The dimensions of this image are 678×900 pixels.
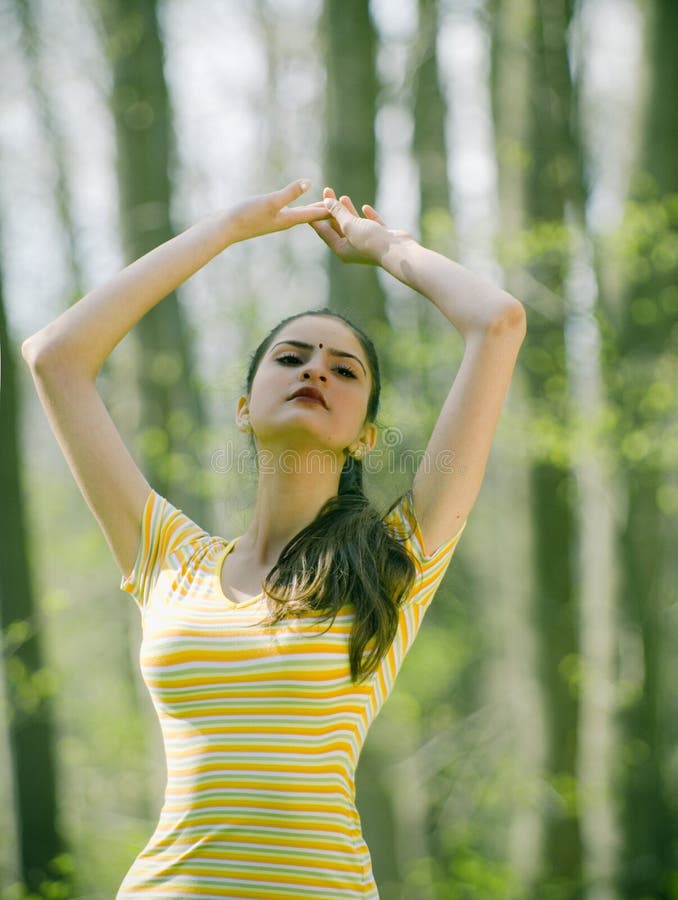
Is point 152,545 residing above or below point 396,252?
below

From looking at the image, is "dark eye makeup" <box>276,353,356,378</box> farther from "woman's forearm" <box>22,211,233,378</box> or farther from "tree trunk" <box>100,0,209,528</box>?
"tree trunk" <box>100,0,209,528</box>

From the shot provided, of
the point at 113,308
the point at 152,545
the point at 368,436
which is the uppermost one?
the point at 113,308

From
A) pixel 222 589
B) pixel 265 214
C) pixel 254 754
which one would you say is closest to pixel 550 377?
pixel 265 214

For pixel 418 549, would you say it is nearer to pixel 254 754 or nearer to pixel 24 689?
pixel 254 754

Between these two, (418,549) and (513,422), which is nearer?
(418,549)

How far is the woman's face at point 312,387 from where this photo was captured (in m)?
2.30

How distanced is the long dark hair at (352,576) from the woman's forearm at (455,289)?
0.50 m

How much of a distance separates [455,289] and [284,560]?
743 mm

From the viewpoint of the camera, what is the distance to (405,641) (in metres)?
2.28

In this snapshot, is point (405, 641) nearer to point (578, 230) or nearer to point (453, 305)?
point (453, 305)

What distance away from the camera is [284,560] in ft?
7.48

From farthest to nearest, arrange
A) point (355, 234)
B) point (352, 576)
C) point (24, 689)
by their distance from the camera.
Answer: point (24, 689)
point (355, 234)
point (352, 576)

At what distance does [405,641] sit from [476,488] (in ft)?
1.27

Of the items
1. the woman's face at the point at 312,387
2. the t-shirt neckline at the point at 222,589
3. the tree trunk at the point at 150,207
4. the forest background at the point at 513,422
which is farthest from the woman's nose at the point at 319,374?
the tree trunk at the point at 150,207
